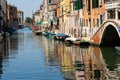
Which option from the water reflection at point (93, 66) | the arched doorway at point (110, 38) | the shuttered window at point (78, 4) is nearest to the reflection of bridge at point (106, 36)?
the arched doorway at point (110, 38)

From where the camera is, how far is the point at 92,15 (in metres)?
61.4

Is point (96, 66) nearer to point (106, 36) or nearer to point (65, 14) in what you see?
point (106, 36)

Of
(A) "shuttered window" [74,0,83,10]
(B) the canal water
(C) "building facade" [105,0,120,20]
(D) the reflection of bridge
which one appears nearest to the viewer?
(B) the canal water

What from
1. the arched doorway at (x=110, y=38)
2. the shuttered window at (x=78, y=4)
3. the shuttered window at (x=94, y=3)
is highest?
the shuttered window at (x=78, y=4)

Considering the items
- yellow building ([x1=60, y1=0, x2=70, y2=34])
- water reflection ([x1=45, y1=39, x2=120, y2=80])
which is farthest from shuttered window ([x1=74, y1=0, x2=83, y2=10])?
water reflection ([x1=45, y1=39, x2=120, y2=80])

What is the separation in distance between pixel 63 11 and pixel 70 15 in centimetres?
1089

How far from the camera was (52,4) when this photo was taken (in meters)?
127

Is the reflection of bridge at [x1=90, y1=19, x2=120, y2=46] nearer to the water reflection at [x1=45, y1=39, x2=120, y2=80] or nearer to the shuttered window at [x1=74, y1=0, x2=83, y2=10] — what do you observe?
the water reflection at [x1=45, y1=39, x2=120, y2=80]

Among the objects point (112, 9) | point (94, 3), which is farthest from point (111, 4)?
point (94, 3)

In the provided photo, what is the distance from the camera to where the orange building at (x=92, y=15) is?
185 feet

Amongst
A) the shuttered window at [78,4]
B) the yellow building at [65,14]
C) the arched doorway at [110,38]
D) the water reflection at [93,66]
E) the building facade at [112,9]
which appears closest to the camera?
the water reflection at [93,66]

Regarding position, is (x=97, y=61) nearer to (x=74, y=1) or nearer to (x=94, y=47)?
(x=94, y=47)

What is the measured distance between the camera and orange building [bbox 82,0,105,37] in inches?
2223

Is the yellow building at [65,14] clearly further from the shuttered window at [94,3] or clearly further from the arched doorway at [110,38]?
the arched doorway at [110,38]
